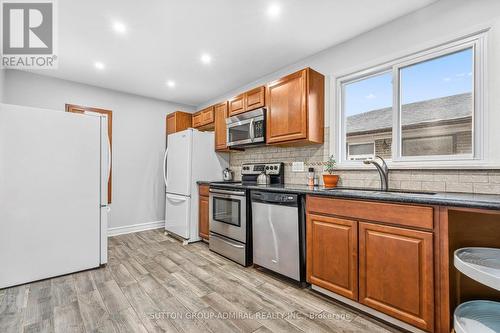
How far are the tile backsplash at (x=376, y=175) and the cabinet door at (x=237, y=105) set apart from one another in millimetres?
636

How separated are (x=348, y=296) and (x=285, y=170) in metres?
1.69

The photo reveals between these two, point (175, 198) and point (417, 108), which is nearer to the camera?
point (417, 108)

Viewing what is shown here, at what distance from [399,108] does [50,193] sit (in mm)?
3582

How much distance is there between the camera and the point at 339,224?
6.15 feet

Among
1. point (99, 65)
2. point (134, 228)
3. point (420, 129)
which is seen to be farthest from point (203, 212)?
point (420, 129)

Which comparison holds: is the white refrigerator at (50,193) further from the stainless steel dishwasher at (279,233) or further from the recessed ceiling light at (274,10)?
the recessed ceiling light at (274,10)

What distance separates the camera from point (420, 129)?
83.4 inches

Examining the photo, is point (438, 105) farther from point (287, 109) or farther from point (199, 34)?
point (199, 34)

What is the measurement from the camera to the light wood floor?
1658 millimetres

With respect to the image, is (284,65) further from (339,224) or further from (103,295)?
(103,295)

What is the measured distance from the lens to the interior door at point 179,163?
140 inches

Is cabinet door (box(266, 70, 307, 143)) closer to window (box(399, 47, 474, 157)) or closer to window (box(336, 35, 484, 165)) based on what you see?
window (box(336, 35, 484, 165))

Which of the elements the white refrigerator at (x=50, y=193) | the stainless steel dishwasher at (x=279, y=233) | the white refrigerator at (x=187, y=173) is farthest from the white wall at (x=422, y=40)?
the white refrigerator at (x=50, y=193)

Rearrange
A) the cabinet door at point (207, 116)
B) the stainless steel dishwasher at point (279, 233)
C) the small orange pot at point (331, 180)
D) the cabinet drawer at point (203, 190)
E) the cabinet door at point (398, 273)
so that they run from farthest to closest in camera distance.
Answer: the cabinet door at point (207, 116) → the cabinet drawer at point (203, 190) → the small orange pot at point (331, 180) → the stainless steel dishwasher at point (279, 233) → the cabinet door at point (398, 273)
